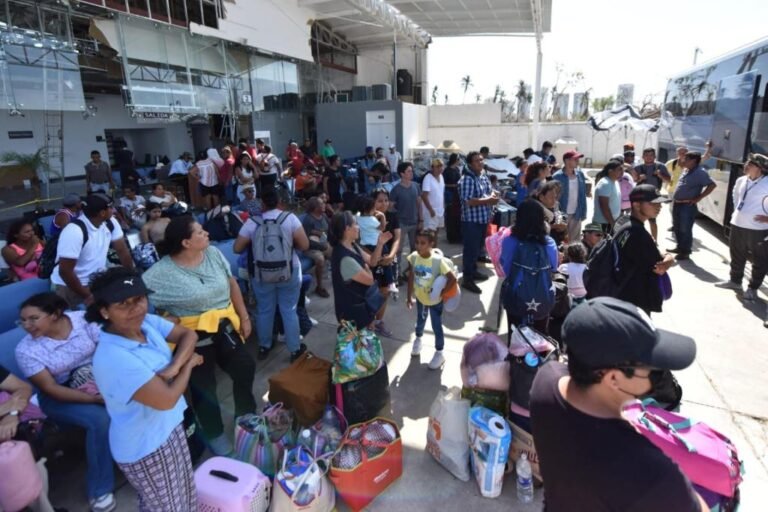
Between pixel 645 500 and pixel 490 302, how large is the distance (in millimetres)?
4766

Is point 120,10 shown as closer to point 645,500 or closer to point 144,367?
Answer: point 144,367

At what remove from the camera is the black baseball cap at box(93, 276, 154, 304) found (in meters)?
1.87

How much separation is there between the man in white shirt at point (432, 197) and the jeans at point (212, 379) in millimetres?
4042

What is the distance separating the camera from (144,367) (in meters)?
1.86

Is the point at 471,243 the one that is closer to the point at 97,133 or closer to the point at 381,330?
the point at 381,330

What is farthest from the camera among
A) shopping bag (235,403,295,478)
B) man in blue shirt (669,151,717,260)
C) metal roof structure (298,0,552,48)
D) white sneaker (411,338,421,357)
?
metal roof structure (298,0,552,48)

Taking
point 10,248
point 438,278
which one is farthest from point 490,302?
point 10,248

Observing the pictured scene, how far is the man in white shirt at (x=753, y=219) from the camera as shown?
5250mm

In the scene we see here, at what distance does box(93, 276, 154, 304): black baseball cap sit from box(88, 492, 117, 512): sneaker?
165 cm

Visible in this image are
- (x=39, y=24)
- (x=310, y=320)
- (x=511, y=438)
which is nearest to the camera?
(x=511, y=438)

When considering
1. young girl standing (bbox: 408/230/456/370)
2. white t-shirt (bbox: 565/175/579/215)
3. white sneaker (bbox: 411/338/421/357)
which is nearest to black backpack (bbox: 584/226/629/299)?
young girl standing (bbox: 408/230/456/370)

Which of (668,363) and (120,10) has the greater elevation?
(120,10)

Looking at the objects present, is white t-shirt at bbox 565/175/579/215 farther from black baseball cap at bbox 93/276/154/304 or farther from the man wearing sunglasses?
black baseball cap at bbox 93/276/154/304

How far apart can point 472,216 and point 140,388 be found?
4917 mm
